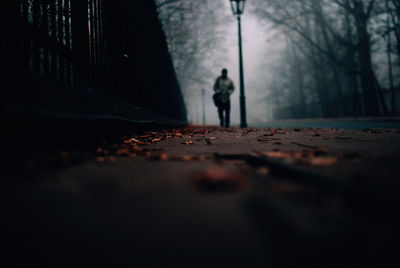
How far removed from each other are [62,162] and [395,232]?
1464 millimetres

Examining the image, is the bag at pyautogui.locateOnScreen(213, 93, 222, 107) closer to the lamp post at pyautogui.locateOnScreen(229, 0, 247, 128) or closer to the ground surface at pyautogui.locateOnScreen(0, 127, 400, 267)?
the lamp post at pyautogui.locateOnScreen(229, 0, 247, 128)

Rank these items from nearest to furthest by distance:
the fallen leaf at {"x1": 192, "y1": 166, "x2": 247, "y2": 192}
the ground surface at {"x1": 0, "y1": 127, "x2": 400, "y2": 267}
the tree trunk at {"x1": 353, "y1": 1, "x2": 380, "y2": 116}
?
1. the ground surface at {"x1": 0, "y1": 127, "x2": 400, "y2": 267}
2. the fallen leaf at {"x1": 192, "y1": 166, "x2": 247, "y2": 192}
3. the tree trunk at {"x1": 353, "y1": 1, "x2": 380, "y2": 116}

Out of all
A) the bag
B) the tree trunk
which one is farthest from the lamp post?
the tree trunk

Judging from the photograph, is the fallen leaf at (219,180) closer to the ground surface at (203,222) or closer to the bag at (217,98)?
the ground surface at (203,222)

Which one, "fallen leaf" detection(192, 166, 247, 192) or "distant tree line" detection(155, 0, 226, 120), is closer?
"fallen leaf" detection(192, 166, 247, 192)

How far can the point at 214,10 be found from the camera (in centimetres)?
1800

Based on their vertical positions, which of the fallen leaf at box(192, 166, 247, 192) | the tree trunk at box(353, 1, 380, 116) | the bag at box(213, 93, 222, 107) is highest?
the tree trunk at box(353, 1, 380, 116)

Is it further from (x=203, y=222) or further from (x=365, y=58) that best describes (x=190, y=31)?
(x=203, y=222)

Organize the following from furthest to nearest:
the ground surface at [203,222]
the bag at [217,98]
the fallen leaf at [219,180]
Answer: the bag at [217,98] < the fallen leaf at [219,180] < the ground surface at [203,222]

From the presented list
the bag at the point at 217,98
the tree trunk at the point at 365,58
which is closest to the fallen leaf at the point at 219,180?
the bag at the point at 217,98

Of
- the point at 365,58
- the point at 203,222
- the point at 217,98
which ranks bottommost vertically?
the point at 203,222

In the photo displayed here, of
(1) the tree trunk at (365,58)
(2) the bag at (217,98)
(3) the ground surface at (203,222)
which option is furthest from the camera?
(1) the tree trunk at (365,58)

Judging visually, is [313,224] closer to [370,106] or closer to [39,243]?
[39,243]

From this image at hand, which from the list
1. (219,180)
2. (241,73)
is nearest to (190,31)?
(241,73)
